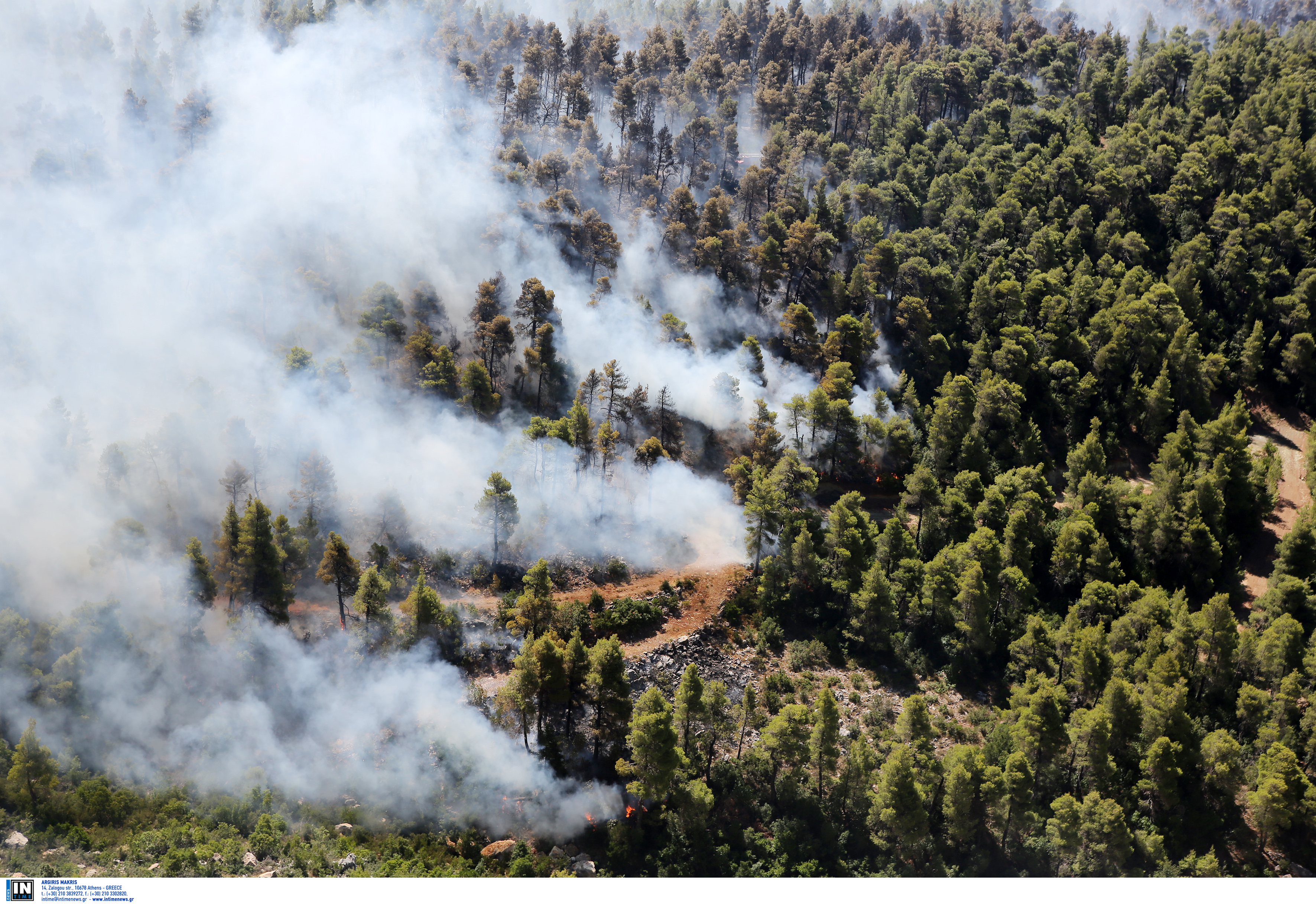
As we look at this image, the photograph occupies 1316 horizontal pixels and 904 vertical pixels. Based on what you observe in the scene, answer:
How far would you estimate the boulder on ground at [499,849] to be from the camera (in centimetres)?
5553

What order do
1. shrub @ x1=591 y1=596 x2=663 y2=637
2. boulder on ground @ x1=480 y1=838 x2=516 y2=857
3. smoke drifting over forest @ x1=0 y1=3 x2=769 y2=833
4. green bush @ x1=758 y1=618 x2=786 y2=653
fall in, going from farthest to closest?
green bush @ x1=758 y1=618 x2=786 y2=653
shrub @ x1=591 y1=596 x2=663 y2=637
smoke drifting over forest @ x1=0 y1=3 x2=769 y2=833
boulder on ground @ x1=480 y1=838 x2=516 y2=857

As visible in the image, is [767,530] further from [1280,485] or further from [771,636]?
[1280,485]

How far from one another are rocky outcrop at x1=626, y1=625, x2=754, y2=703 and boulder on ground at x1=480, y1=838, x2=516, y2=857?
13.6 meters

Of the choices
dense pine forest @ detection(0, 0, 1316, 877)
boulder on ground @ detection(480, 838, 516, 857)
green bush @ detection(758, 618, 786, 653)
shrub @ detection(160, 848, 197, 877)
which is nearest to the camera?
Answer: shrub @ detection(160, 848, 197, 877)

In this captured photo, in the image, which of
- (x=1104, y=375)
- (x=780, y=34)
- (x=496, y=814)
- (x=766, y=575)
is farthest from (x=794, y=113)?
(x=496, y=814)

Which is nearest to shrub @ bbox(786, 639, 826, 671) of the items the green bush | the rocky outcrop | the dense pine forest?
the dense pine forest

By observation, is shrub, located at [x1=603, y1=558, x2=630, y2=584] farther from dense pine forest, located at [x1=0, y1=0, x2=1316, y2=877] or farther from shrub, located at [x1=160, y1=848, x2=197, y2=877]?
shrub, located at [x1=160, y1=848, x2=197, y2=877]

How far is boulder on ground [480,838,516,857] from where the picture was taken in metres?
55.5

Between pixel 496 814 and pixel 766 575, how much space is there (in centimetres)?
2787

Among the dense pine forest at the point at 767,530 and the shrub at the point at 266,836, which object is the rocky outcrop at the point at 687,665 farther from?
the shrub at the point at 266,836

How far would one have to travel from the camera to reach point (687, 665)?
68.4 m

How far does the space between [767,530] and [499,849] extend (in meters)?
31.4

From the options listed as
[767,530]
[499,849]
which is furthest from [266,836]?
[767,530]

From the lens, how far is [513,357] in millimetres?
93250
